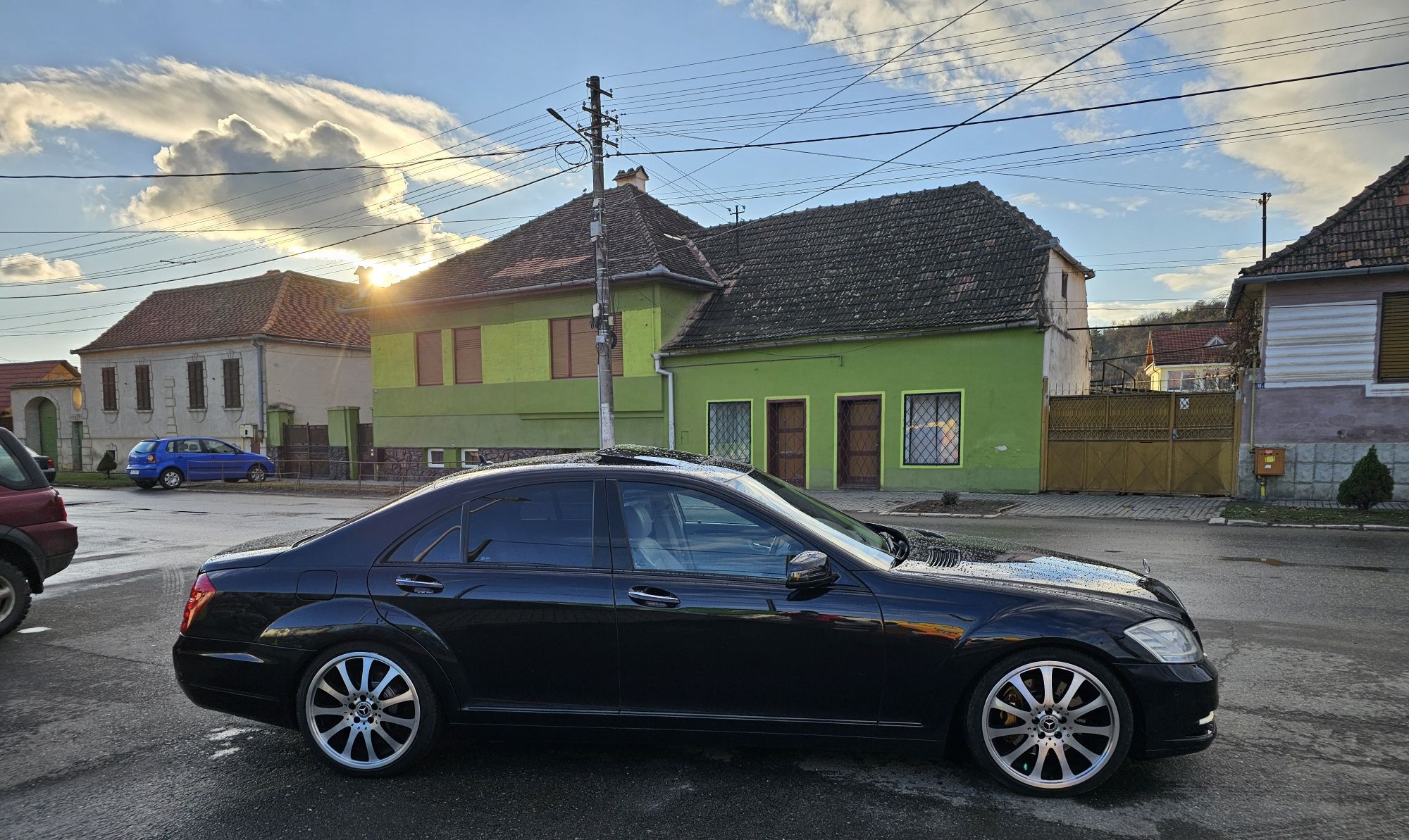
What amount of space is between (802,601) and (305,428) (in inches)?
1171

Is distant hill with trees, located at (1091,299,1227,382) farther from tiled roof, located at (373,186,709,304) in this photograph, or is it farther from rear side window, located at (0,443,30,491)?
rear side window, located at (0,443,30,491)

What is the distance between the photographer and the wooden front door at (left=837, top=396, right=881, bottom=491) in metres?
18.2

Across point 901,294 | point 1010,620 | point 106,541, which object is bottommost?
point 106,541

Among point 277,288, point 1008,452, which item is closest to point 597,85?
point 1008,452

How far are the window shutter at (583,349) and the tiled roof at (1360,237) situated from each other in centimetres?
1483

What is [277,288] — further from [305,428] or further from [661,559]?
[661,559]

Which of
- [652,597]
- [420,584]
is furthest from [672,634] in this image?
[420,584]

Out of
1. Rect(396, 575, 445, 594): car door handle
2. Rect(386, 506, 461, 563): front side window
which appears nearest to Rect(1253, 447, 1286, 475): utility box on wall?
Rect(386, 506, 461, 563): front side window

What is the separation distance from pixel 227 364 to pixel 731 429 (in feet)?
78.2

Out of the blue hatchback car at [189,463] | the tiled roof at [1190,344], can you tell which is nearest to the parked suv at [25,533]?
the blue hatchback car at [189,463]

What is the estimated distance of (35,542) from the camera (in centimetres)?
627

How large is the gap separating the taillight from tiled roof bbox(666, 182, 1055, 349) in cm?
1545

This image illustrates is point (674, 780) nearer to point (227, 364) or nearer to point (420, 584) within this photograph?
point (420, 584)

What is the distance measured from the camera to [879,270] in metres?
19.4
